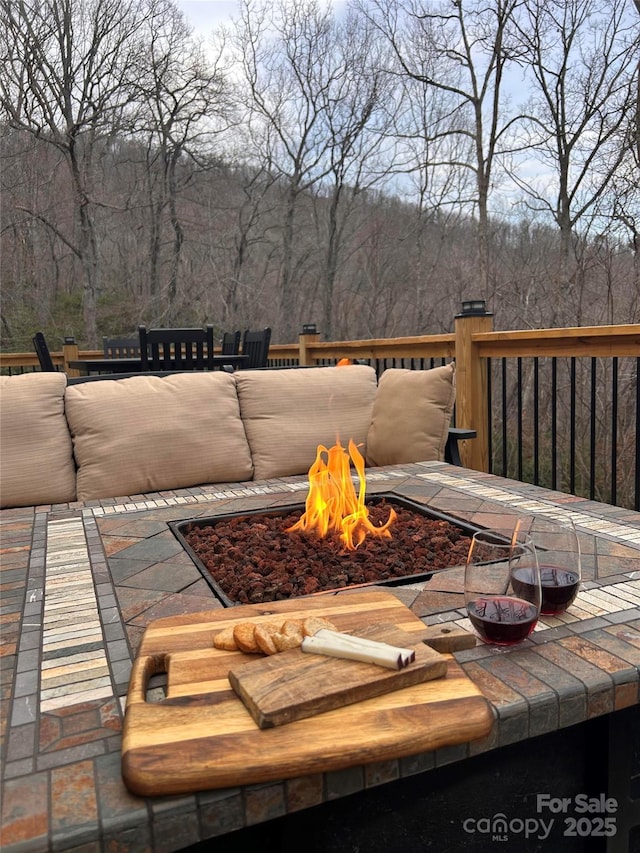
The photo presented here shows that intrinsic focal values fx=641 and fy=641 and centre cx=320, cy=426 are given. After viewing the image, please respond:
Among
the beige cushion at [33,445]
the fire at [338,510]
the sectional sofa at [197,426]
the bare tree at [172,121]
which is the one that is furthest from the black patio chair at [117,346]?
the bare tree at [172,121]

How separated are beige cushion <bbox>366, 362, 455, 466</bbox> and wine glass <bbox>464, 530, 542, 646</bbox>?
190 centimetres

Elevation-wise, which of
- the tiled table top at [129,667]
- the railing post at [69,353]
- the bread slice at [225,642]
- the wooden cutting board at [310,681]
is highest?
the railing post at [69,353]

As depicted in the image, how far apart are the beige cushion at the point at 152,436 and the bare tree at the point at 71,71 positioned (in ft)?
29.0

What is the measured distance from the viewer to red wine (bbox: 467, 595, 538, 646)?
1.17 meters

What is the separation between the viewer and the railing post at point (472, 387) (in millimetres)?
3857

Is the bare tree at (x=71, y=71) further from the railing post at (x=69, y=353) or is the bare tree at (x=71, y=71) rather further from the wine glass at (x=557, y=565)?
the wine glass at (x=557, y=565)

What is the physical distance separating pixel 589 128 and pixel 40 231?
869 centimetres

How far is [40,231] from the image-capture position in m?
10.9

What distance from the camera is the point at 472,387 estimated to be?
3926 millimetres

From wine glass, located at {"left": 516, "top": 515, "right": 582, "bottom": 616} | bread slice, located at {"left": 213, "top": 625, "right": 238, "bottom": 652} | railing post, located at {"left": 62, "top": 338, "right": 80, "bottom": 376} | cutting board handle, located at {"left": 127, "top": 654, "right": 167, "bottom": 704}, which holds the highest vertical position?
railing post, located at {"left": 62, "top": 338, "right": 80, "bottom": 376}

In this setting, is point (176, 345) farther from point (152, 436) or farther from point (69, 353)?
point (69, 353)

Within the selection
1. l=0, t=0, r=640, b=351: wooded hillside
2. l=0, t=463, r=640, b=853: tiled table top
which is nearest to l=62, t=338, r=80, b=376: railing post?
l=0, t=0, r=640, b=351: wooded hillside

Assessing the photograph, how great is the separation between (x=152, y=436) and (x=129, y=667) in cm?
171

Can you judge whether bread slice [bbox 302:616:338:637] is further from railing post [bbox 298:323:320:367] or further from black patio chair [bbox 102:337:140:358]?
black patio chair [bbox 102:337:140:358]
